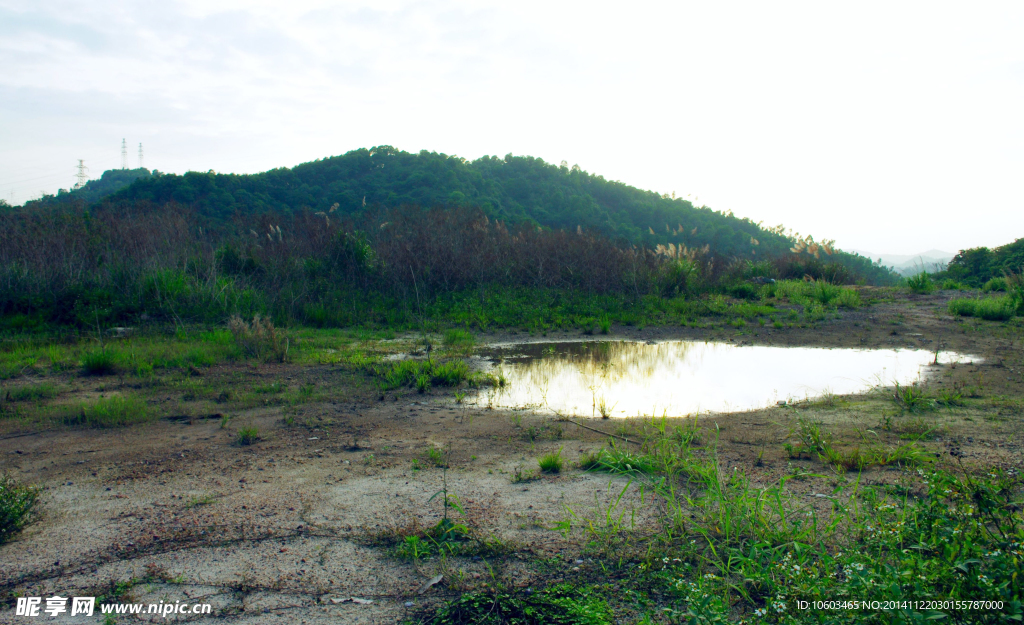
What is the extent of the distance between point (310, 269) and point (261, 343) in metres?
6.49

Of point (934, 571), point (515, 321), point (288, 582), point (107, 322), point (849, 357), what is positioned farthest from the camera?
point (515, 321)

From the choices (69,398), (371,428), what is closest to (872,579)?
(371,428)

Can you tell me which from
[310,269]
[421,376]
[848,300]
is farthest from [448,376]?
[848,300]

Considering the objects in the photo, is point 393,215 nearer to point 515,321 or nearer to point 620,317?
point 515,321

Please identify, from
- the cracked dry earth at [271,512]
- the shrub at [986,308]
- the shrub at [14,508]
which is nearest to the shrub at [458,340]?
the cracked dry earth at [271,512]

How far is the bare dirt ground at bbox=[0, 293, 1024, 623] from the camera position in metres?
2.59

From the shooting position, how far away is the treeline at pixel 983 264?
17391 millimetres

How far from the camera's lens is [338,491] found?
11.9 ft

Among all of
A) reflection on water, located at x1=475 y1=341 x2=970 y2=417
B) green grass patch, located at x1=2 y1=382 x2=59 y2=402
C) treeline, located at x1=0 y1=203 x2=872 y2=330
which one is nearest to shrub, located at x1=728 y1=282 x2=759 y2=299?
treeline, located at x1=0 y1=203 x2=872 y2=330

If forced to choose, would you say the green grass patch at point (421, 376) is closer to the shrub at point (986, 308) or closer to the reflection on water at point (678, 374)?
the reflection on water at point (678, 374)

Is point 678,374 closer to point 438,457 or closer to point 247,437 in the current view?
point 438,457

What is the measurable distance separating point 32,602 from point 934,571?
3927 mm

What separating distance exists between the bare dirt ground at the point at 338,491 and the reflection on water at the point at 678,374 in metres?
0.66

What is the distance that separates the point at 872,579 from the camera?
2057mm
